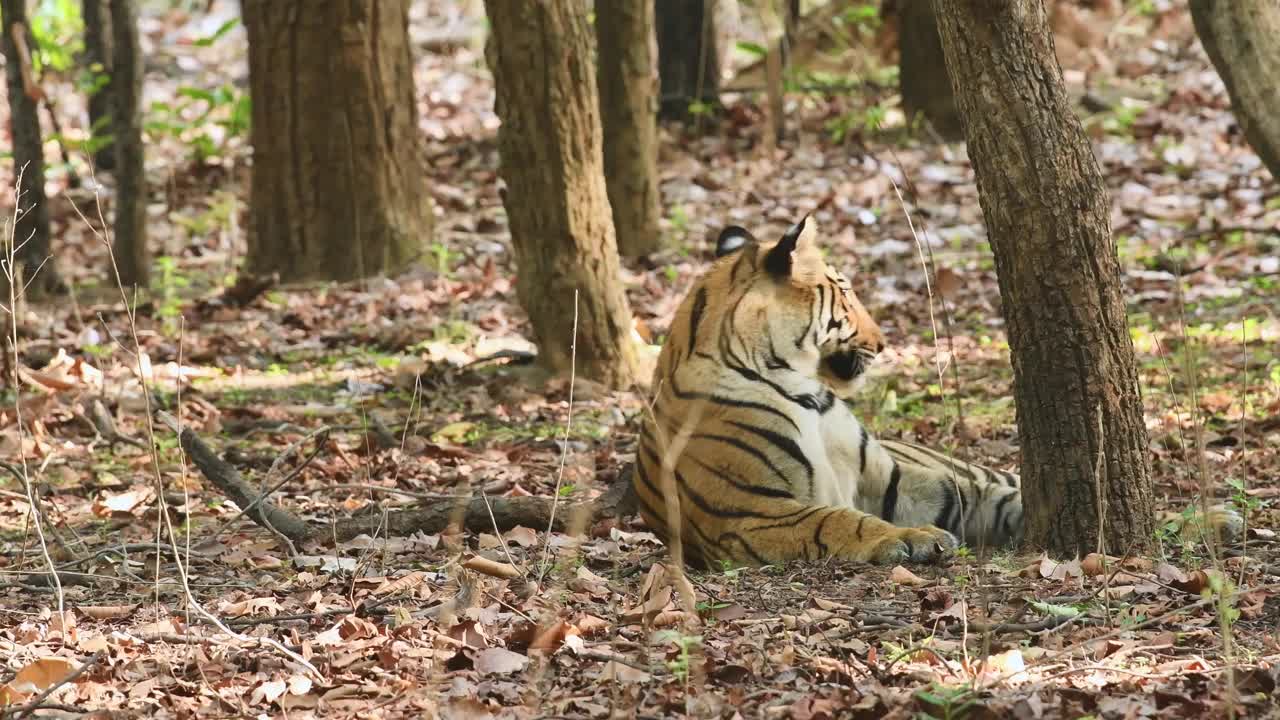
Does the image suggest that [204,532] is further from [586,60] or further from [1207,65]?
[1207,65]

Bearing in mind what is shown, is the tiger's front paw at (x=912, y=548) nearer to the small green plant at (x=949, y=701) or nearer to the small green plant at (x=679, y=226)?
the small green plant at (x=949, y=701)

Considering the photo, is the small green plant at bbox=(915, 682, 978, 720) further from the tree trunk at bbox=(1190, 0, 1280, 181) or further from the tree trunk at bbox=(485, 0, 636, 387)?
the tree trunk at bbox=(485, 0, 636, 387)

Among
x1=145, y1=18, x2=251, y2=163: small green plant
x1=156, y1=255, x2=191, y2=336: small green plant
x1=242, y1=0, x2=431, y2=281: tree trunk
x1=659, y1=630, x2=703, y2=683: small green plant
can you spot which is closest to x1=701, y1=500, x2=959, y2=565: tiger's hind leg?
x1=659, y1=630, x2=703, y2=683: small green plant

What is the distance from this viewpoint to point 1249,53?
23.1 feet

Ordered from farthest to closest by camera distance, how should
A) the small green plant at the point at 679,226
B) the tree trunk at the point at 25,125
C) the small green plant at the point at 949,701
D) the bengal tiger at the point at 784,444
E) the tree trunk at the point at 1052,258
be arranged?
1. the small green plant at the point at 679,226
2. the tree trunk at the point at 25,125
3. the bengal tiger at the point at 784,444
4. the tree trunk at the point at 1052,258
5. the small green plant at the point at 949,701

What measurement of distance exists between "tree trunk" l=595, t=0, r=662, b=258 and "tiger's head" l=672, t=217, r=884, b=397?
550 cm

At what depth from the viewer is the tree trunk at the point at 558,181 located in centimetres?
809

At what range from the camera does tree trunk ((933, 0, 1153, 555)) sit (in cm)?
477

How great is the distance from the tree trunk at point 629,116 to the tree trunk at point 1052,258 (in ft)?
21.4

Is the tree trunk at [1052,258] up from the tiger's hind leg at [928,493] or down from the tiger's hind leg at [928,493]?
up

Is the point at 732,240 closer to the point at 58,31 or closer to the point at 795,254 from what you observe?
the point at 795,254

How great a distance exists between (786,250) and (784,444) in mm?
697

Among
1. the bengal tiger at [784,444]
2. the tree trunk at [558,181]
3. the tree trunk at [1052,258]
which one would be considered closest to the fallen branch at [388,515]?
the bengal tiger at [784,444]

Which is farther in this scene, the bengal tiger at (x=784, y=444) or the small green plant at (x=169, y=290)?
the small green plant at (x=169, y=290)
